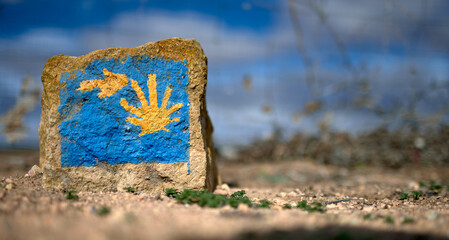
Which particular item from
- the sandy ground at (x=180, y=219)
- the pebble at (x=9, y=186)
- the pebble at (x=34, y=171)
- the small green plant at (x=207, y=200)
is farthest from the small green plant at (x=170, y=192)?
the pebble at (x=34, y=171)

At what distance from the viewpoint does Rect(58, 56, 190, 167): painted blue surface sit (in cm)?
288

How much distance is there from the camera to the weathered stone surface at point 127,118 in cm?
287

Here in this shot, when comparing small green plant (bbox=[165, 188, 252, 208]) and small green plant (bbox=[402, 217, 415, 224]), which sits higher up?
small green plant (bbox=[165, 188, 252, 208])

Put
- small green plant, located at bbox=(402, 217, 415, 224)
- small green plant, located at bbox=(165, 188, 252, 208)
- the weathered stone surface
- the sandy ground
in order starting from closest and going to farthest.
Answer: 1. the sandy ground
2. small green plant, located at bbox=(402, 217, 415, 224)
3. small green plant, located at bbox=(165, 188, 252, 208)
4. the weathered stone surface

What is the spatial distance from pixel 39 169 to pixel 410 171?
19.4 feet

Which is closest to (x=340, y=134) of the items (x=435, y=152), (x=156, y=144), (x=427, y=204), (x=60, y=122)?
(x=435, y=152)

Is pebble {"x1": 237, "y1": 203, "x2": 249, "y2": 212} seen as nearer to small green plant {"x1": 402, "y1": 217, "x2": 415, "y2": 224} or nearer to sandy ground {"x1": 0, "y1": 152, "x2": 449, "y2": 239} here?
sandy ground {"x1": 0, "y1": 152, "x2": 449, "y2": 239}

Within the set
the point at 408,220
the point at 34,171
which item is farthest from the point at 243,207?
the point at 34,171

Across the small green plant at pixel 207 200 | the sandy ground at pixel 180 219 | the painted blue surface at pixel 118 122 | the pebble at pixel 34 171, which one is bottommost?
the sandy ground at pixel 180 219

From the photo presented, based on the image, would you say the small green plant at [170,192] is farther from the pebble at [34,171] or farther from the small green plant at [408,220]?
the small green plant at [408,220]

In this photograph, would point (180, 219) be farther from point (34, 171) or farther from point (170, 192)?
point (34, 171)

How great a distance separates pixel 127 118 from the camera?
2.94m

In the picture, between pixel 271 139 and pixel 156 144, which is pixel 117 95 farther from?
pixel 271 139

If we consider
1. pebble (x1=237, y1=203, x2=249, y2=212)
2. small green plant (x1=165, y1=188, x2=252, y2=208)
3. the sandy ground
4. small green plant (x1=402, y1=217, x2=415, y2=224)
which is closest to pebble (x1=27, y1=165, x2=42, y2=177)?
the sandy ground
